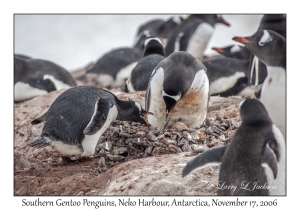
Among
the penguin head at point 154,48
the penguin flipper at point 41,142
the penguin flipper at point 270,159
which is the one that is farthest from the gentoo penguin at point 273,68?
the penguin head at point 154,48

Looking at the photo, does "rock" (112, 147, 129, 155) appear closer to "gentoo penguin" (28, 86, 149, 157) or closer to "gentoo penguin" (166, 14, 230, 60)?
"gentoo penguin" (28, 86, 149, 157)

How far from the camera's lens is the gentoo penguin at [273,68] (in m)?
4.48

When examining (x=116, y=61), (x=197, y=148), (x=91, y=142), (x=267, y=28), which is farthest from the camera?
(x=116, y=61)

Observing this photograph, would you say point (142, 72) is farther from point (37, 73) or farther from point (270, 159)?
point (270, 159)

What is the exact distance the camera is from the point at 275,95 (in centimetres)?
452

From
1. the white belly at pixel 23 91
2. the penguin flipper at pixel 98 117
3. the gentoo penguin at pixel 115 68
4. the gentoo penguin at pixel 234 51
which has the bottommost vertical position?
the penguin flipper at pixel 98 117

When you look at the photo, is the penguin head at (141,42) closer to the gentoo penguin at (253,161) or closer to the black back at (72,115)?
the black back at (72,115)

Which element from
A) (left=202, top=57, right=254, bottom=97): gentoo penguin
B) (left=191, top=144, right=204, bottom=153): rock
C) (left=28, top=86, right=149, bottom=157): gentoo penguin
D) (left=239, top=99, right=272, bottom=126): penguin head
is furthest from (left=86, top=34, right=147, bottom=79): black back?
(left=239, top=99, right=272, bottom=126): penguin head

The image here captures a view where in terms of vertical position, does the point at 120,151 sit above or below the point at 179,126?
below

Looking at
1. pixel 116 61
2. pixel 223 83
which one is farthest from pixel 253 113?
pixel 116 61

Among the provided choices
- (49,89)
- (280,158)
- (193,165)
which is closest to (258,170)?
(280,158)

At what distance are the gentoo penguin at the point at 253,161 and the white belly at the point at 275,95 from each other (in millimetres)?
745

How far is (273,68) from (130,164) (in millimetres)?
1315
